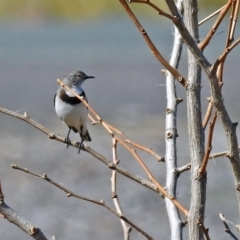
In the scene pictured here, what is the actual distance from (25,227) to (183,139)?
22.2 feet

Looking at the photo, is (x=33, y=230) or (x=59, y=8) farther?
(x=59, y=8)

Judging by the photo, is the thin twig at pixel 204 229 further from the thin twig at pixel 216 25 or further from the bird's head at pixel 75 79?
the bird's head at pixel 75 79

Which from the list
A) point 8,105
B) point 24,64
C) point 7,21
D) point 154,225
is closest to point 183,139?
point 154,225

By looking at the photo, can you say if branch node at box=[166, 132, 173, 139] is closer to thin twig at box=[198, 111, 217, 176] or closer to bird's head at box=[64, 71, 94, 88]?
thin twig at box=[198, 111, 217, 176]

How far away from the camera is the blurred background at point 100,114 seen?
21.1 ft

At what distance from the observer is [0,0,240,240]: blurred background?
6426mm

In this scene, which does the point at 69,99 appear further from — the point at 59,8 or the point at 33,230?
the point at 59,8

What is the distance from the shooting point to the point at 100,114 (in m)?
9.74

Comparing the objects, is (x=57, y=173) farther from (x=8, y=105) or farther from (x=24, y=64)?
(x=24, y=64)

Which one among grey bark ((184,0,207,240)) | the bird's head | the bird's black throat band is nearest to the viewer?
grey bark ((184,0,207,240))

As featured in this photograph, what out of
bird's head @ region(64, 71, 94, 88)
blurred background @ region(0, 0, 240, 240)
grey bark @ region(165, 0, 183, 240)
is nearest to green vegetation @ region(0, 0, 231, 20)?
blurred background @ region(0, 0, 240, 240)

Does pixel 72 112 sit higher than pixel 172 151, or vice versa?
pixel 72 112

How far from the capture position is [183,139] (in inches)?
327

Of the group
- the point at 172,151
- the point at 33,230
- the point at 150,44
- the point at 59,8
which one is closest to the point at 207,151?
the point at 150,44
